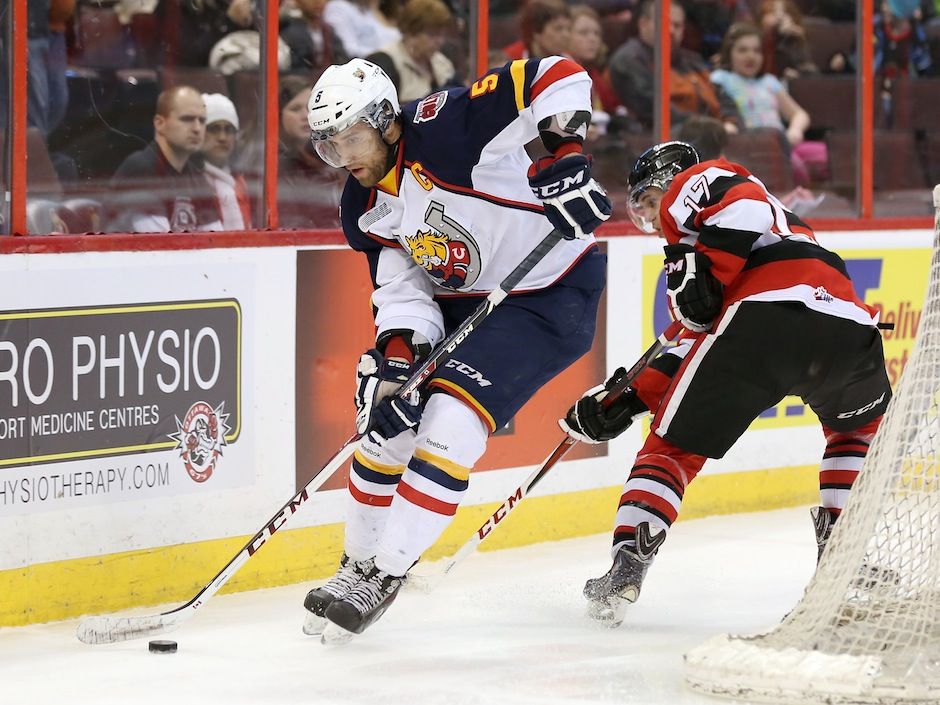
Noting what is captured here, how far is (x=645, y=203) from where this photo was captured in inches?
134

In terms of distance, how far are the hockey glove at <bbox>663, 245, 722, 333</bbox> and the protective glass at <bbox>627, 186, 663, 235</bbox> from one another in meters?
0.21

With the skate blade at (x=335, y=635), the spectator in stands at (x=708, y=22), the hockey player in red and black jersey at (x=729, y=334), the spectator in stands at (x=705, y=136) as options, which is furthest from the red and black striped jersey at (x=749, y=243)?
the spectator in stands at (x=708, y=22)

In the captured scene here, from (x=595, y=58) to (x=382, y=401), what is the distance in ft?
6.28

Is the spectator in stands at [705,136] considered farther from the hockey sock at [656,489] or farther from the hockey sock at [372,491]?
the hockey sock at [372,491]

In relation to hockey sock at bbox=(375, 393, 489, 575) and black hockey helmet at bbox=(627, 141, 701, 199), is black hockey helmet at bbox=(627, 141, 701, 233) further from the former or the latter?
hockey sock at bbox=(375, 393, 489, 575)

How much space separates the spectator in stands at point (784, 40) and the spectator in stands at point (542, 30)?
85cm

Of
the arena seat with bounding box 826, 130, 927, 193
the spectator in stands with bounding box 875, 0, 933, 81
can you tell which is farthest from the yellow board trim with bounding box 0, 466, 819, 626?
the spectator in stands with bounding box 875, 0, 933, 81

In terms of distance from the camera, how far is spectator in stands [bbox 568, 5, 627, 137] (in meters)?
4.70

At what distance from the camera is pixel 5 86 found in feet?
11.2

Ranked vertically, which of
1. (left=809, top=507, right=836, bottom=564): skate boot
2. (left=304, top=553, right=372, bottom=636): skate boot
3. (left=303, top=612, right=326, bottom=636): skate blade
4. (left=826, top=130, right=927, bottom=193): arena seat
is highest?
(left=826, top=130, right=927, bottom=193): arena seat

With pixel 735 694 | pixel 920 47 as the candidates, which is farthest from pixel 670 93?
pixel 735 694

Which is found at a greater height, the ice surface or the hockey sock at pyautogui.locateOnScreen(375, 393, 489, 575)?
the hockey sock at pyautogui.locateOnScreen(375, 393, 489, 575)

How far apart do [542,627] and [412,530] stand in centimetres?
49

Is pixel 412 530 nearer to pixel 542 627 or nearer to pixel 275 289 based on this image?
pixel 542 627
